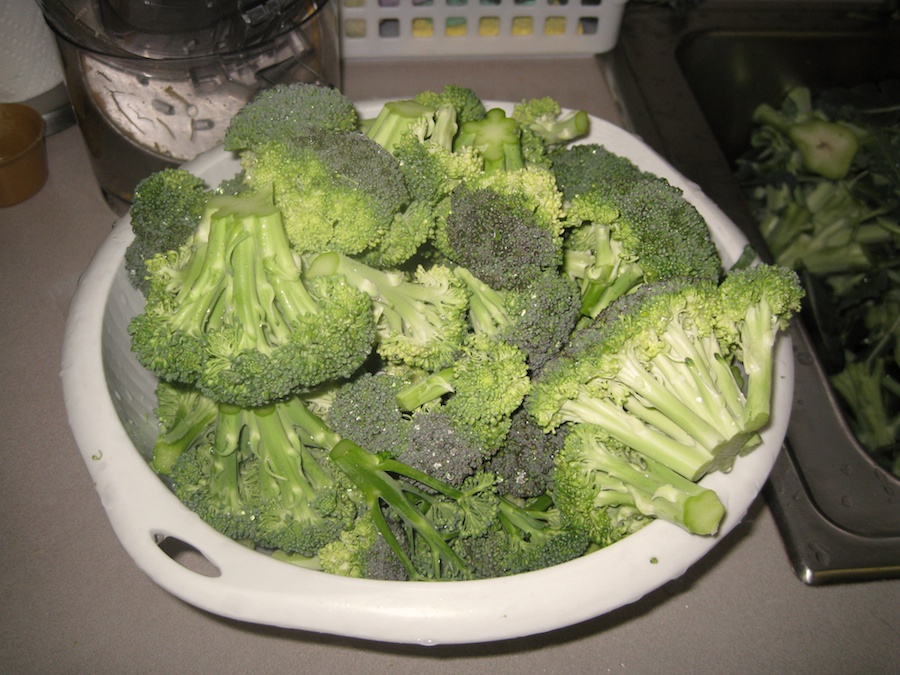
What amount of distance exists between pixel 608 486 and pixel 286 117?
2.52ft

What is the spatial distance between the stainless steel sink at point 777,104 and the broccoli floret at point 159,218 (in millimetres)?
1172

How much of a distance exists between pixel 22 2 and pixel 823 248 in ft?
7.37

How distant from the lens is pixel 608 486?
960 mm

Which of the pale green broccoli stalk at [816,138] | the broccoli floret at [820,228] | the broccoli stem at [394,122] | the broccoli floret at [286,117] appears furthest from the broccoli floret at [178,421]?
the pale green broccoli stalk at [816,138]

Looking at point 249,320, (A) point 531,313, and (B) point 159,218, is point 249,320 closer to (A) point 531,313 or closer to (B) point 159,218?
(B) point 159,218

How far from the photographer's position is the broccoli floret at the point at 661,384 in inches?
36.3

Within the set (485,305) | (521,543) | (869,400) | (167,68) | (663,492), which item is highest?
(167,68)

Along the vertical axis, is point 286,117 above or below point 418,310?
above

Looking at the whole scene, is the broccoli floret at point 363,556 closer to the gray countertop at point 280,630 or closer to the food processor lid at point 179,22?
the gray countertop at point 280,630

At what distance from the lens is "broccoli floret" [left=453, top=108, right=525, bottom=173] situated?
1144 mm

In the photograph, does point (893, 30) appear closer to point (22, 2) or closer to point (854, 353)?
point (854, 353)

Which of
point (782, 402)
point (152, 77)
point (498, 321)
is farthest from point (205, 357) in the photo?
point (152, 77)

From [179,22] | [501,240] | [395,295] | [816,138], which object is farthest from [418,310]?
[816,138]

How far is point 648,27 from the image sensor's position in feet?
6.55
